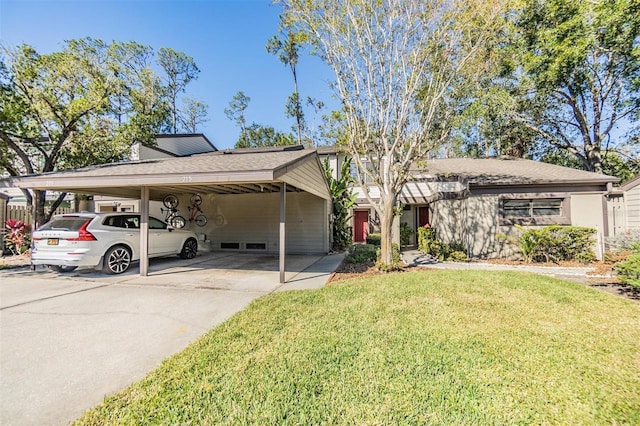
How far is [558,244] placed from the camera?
8852 millimetres

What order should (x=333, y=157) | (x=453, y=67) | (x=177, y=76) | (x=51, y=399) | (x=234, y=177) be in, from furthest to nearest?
(x=177, y=76) < (x=333, y=157) < (x=453, y=67) < (x=234, y=177) < (x=51, y=399)

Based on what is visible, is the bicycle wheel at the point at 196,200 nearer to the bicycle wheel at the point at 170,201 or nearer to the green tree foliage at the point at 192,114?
the bicycle wheel at the point at 170,201

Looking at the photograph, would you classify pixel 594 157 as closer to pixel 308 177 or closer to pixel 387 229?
pixel 387 229

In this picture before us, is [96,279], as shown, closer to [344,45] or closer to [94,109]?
[94,109]

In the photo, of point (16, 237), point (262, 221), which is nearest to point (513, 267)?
point (262, 221)

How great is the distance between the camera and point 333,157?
15.7m

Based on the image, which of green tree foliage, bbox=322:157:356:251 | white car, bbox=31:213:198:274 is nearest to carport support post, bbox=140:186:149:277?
white car, bbox=31:213:198:274

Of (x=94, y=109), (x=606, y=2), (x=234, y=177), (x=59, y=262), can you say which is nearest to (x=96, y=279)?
(x=59, y=262)

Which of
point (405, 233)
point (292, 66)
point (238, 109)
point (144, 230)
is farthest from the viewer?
point (238, 109)

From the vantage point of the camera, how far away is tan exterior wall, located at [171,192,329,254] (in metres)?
11.6

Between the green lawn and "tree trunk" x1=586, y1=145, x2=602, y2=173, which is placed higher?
"tree trunk" x1=586, y1=145, x2=602, y2=173

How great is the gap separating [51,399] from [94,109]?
34.9 feet

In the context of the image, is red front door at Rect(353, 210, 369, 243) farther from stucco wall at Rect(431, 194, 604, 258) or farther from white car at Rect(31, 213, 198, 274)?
white car at Rect(31, 213, 198, 274)

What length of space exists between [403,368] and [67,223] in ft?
25.7
